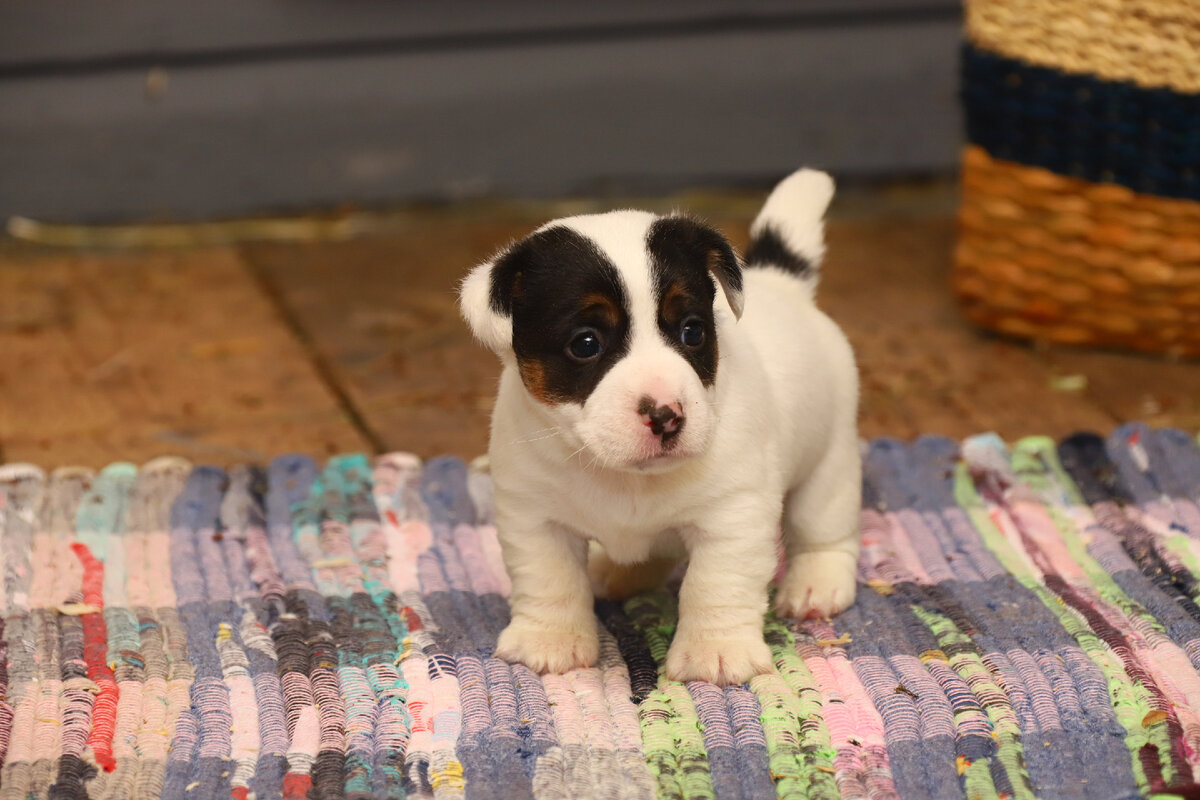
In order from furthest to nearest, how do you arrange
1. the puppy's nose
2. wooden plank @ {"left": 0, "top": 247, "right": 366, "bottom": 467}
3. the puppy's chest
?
wooden plank @ {"left": 0, "top": 247, "right": 366, "bottom": 467} → the puppy's chest → the puppy's nose

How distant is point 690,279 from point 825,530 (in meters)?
0.68

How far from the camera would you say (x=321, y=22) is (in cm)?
485

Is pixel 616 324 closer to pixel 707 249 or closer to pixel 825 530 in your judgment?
pixel 707 249

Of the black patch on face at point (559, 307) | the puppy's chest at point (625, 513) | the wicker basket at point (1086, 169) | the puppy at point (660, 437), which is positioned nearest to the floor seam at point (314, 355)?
the puppy at point (660, 437)

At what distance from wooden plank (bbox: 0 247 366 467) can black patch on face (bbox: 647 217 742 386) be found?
149 centimetres

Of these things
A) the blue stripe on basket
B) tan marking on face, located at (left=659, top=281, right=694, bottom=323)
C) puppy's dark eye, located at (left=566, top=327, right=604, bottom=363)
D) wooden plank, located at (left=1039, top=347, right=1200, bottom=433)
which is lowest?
wooden plank, located at (left=1039, top=347, right=1200, bottom=433)

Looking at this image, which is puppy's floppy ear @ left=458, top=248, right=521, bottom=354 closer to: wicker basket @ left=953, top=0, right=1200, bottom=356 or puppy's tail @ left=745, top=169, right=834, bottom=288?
puppy's tail @ left=745, top=169, right=834, bottom=288

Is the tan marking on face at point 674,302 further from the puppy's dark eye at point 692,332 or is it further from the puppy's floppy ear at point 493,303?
the puppy's floppy ear at point 493,303

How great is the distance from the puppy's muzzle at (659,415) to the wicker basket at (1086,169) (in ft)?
6.88

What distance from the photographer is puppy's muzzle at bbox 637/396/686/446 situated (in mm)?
1961

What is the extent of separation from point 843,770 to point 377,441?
1.74 m

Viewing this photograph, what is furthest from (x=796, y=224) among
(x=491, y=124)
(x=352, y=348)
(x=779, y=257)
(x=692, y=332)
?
(x=491, y=124)

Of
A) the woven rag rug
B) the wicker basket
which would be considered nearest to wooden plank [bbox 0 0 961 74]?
the wicker basket

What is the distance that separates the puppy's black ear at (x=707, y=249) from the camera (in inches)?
83.7
